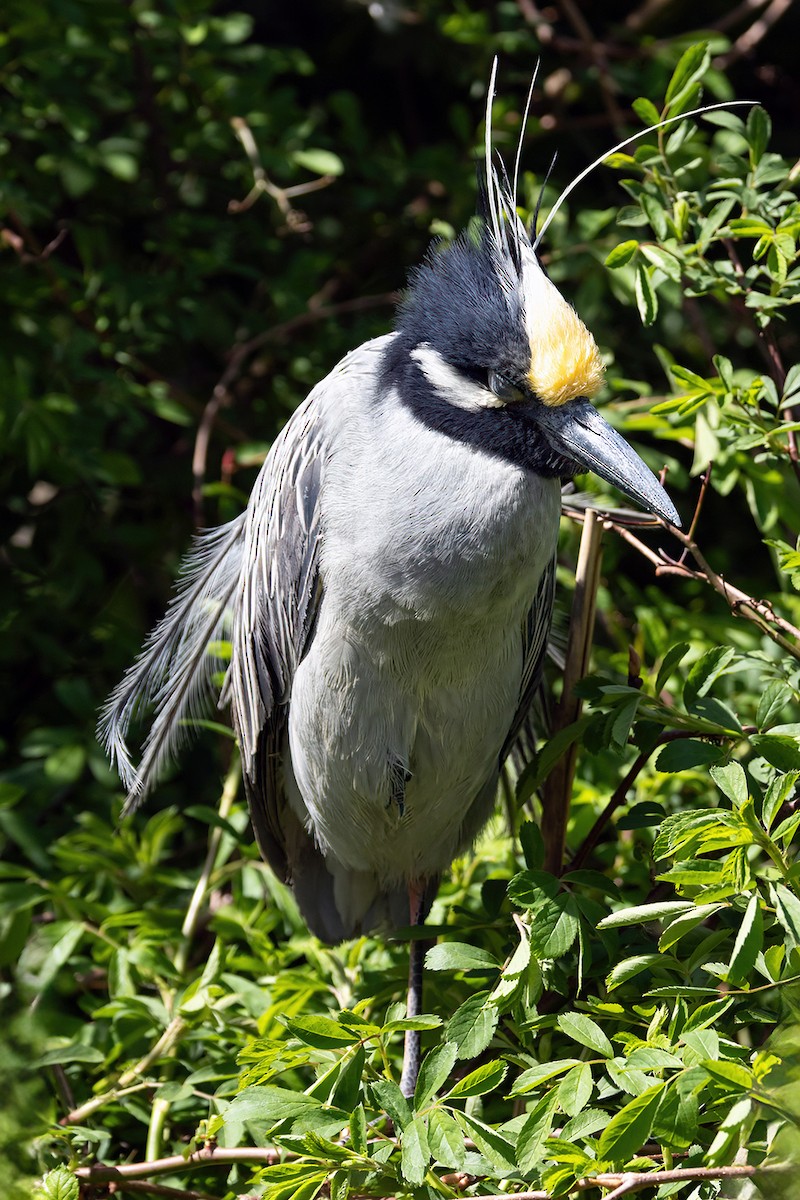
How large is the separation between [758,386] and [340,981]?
1.27m

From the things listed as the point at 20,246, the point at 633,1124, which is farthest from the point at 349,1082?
the point at 20,246

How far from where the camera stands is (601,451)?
5.65 feet

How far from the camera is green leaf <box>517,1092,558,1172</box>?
1.39 m

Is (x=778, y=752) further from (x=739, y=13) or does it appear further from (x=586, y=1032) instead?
(x=739, y=13)

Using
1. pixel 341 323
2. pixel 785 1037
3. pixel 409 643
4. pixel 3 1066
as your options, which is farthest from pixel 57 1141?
pixel 341 323

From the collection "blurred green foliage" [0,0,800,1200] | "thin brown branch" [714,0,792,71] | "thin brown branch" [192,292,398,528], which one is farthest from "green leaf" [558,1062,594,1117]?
"thin brown branch" [714,0,792,71]

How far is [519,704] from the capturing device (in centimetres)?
221

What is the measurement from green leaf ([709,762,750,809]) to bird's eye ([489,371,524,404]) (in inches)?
24.2

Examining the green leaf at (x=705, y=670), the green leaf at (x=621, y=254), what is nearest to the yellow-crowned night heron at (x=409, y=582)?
the green leaf at (x=621, y=254)

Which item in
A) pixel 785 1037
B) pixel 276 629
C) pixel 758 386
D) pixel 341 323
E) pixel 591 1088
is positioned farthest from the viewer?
pixel 341 323

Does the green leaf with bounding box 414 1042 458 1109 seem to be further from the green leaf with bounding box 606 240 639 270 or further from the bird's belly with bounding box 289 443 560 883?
the green leaf with bounding box 606 240 639 270

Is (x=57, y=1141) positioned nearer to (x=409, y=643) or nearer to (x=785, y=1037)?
(x=409, y=643)

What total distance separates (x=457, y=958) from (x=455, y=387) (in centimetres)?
82

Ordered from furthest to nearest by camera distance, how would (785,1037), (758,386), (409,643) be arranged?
(409,643), (758,386), (785,1037)
